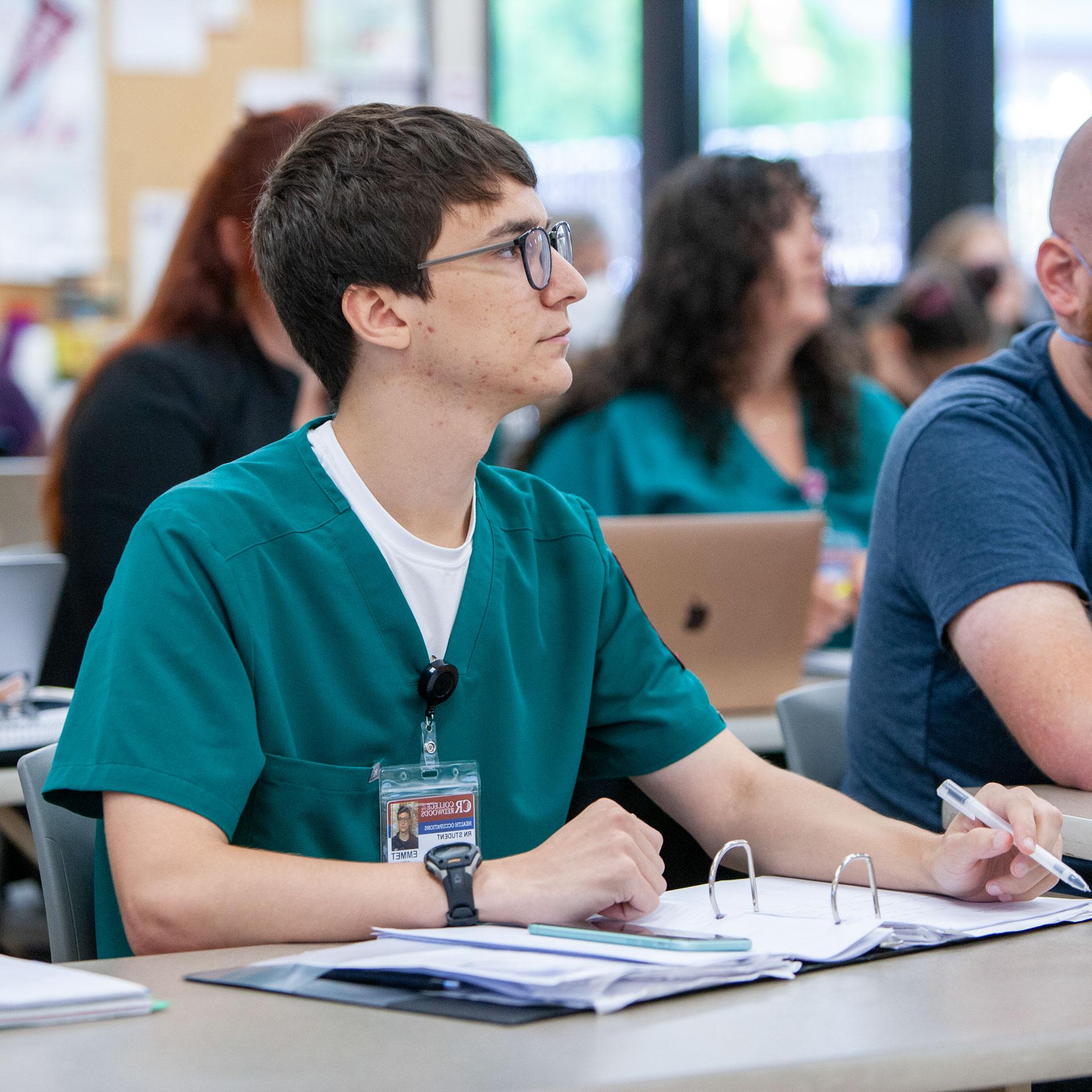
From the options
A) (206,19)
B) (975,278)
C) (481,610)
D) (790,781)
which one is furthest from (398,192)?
(206,19)

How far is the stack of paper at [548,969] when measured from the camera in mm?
803

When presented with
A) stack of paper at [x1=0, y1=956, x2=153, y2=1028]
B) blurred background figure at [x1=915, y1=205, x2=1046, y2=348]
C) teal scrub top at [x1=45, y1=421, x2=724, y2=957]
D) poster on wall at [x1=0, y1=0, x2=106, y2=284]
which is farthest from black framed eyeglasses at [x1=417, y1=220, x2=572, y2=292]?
poster on wall at [x1=0, y1=0, x2=106, y2=284]

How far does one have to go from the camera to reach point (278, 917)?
3.29 feet

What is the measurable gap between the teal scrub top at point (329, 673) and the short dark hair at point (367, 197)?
126 mm

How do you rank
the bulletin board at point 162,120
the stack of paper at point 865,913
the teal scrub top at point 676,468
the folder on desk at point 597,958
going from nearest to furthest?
the folder on desk at point 597,958 → the stack of paper at point 865,913 → the teal scrub top at point 676,468 → the bulletin board at point 162,120

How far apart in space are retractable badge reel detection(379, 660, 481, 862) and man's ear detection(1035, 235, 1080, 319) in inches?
30.8

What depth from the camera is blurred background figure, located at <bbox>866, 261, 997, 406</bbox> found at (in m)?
3.98

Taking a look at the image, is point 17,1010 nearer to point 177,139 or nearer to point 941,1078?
point 941,1078

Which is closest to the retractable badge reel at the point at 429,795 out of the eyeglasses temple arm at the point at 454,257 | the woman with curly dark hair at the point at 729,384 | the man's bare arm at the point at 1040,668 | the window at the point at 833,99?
the eyeglasses temple arm at the point at 454,257

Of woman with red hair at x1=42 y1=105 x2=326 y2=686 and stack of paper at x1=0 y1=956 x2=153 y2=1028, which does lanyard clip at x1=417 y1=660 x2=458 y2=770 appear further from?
woman with red hair at x1=42 y1=105 x2=326 y2=686

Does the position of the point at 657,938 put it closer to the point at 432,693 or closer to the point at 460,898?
the point at 460,898

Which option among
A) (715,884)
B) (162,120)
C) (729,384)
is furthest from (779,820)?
(162,120)

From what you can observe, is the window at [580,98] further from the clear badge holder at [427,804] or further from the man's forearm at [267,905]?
the man's forearm at [267,905]

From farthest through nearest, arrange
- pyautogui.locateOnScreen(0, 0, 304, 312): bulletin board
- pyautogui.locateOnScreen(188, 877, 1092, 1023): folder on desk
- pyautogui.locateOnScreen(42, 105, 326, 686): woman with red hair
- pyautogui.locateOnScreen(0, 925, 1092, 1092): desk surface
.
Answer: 1. pyautogui.locateOnScreen(0, 0, 304, 312): bulletin board
2. pyautogui.locateOnScreen(42, 105, 326, 686): woman with red hair
3. pyautogui.locateOnScreen(188, 877, 1092, 1023): folder on desk
4. pyautogui.locateOnScreen(0, 925, 1092, 1092): desk surface
